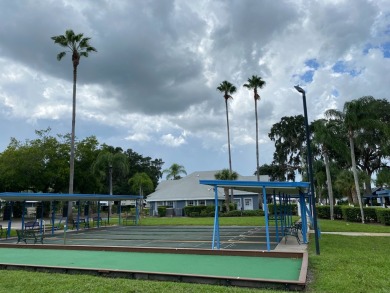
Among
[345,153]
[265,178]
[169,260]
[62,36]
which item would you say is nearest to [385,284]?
[169,260]

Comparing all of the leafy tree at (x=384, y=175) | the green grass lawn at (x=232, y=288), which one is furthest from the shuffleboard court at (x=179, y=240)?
the leafy tree at (x=384, y=175)

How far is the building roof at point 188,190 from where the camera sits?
155ft

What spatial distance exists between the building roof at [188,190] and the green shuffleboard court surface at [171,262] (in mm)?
33927

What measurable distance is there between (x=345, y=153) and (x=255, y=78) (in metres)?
17.2

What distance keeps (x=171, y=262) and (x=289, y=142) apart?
56413 millimetres

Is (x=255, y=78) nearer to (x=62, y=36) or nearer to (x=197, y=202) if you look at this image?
Answer: (x=197, y=202)

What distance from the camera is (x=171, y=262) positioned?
1084 centimetres

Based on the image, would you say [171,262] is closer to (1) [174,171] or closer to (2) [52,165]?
(2) [52,165]

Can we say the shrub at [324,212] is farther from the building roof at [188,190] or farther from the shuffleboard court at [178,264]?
the shuffleboard court at [178,264]

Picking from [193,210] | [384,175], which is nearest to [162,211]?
[193,210]

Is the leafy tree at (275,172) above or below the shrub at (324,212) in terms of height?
above

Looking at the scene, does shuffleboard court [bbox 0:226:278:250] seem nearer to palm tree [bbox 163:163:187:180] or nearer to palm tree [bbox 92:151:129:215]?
palm tree [bbox 92:151:129:215]

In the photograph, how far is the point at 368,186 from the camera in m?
47.6

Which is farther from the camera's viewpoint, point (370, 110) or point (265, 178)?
point (265, 178)
